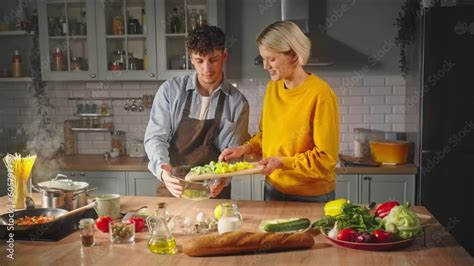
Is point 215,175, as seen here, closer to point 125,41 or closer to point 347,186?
point 347,186

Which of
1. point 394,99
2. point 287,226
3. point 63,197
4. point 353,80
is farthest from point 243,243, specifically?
point 394,99

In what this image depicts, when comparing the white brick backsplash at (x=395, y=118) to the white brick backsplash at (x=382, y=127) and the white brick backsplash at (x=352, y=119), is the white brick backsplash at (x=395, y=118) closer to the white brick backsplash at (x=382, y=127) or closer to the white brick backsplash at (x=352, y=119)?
the white brick backsplash at (x=382, y=127)

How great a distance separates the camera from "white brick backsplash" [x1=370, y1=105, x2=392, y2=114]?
500 centimetres

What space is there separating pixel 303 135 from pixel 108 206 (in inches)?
39.5

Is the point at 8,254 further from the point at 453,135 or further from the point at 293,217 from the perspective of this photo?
the point at 453,135

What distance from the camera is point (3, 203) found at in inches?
113

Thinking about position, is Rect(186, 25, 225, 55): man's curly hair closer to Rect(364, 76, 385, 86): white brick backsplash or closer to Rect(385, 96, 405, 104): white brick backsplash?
Rect(364, 76, 385, 86): white brick backsplash

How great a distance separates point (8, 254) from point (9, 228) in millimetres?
213

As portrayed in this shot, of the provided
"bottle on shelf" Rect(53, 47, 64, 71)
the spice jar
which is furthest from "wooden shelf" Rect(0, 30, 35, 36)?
the spice jar

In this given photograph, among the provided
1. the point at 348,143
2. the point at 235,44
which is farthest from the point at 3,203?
the point at 348,143

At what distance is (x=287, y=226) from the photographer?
2223 millimetres

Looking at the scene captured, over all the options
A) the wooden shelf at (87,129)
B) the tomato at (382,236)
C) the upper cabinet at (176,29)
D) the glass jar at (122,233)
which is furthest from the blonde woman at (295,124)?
the wooden shelf at (87,129)

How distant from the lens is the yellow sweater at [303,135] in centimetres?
261

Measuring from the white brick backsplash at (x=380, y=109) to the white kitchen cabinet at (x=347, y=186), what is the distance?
869 mm
